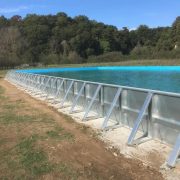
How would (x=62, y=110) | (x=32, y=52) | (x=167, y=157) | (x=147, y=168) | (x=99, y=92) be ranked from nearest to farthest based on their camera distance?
(x=147, y=168)
(x=167, y=157)
(x=99, y=92)
(x=62, y=110)
(x=32, y=52)

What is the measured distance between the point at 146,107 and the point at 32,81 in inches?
608

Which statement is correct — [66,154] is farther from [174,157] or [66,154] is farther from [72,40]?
[72,40]

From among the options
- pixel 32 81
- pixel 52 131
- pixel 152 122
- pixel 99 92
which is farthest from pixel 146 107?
pixel 32 81

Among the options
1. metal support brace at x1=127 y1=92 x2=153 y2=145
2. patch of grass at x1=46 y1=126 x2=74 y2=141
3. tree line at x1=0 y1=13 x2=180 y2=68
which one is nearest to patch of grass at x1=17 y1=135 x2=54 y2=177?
patch of grass at x1=46 y1=126 x2=74 y2=141

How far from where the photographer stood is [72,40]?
9800 cm

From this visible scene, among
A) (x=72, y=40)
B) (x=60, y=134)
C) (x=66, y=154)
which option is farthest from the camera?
(x=72, y=40)

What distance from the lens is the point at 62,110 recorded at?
1117 cm

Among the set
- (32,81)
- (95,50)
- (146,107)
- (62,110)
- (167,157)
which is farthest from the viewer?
(95,50)

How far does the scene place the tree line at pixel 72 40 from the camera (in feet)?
263

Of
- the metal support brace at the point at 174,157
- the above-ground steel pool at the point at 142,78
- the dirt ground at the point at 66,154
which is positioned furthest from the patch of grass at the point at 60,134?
the above-ground steel pool at the point at 142,78

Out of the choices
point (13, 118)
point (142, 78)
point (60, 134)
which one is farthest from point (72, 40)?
point (60, 134)

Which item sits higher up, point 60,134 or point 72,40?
point 60,134

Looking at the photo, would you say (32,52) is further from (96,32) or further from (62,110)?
(62,110)

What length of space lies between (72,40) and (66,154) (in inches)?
3677
